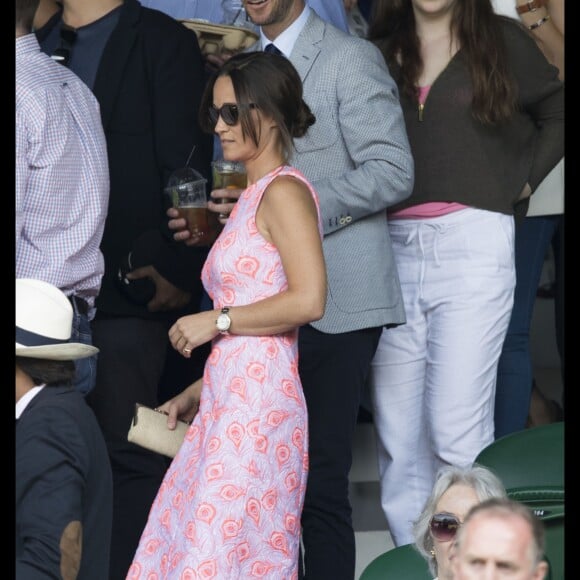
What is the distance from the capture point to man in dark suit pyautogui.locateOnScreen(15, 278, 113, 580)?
3.50 meters

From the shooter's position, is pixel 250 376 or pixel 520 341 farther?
pixel 520 341

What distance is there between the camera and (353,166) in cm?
457

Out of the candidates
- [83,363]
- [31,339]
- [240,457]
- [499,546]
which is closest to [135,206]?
[83,363]

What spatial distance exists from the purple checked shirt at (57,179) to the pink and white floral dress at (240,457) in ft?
1.74

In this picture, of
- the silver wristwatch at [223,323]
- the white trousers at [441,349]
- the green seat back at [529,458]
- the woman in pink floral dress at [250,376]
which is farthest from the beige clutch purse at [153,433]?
the white trousers at [441,349]

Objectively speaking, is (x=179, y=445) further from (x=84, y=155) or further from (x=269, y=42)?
(x=269, y=42)

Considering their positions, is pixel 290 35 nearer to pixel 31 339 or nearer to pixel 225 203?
pixel 225 203

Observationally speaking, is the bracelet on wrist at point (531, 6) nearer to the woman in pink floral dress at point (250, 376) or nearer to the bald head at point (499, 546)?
the woman in pink floral dress at point (250, 376)

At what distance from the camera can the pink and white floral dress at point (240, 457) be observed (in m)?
3.73

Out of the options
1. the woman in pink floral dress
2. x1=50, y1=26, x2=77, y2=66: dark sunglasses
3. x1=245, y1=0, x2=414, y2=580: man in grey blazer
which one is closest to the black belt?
the woman in pink floral dress

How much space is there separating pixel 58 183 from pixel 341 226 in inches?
32.3

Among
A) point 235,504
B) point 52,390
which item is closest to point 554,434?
point 235,504

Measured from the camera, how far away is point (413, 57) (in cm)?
486

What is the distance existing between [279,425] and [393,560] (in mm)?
480
